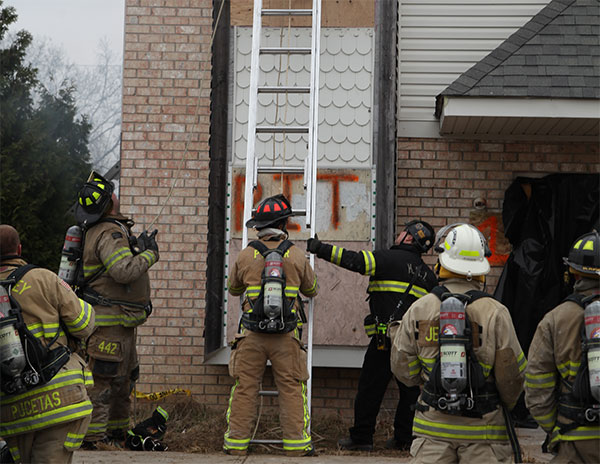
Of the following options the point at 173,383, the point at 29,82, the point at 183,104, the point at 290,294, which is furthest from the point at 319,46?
the point at 29,82

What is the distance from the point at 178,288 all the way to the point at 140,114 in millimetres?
1701

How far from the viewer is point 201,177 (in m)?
7.43

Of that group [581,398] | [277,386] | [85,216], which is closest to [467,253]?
[581,398]

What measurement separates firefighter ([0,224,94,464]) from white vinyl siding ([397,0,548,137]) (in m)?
4.15

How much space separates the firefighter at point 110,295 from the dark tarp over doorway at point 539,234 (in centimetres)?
332

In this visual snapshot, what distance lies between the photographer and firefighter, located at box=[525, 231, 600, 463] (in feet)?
12.2

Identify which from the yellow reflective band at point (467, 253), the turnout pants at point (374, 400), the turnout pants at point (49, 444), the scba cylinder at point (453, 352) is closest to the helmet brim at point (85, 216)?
the turnout pants at point (49, 444)

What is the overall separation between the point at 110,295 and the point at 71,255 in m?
0.42

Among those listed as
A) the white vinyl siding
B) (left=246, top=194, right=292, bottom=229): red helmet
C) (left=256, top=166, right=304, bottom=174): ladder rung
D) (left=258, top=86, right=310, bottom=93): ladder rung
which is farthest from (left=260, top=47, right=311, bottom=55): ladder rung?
(left=246, top=194, right=292, bottom=229): red helmet

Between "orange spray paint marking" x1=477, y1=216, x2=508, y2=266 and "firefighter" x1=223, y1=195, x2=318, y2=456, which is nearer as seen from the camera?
"firefighter" x1=223, y1=195, x2=318, y2=456

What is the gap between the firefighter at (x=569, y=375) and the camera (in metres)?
3.71

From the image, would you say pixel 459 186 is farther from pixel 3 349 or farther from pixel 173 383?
pixel 3 349

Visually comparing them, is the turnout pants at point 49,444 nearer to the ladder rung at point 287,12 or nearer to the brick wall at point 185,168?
the brick wall at point 185,168

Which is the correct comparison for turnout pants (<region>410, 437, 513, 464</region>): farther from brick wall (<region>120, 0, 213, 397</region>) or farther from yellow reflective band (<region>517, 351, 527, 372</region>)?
brick wall (<region>120, 0, 213, 397</region>)
